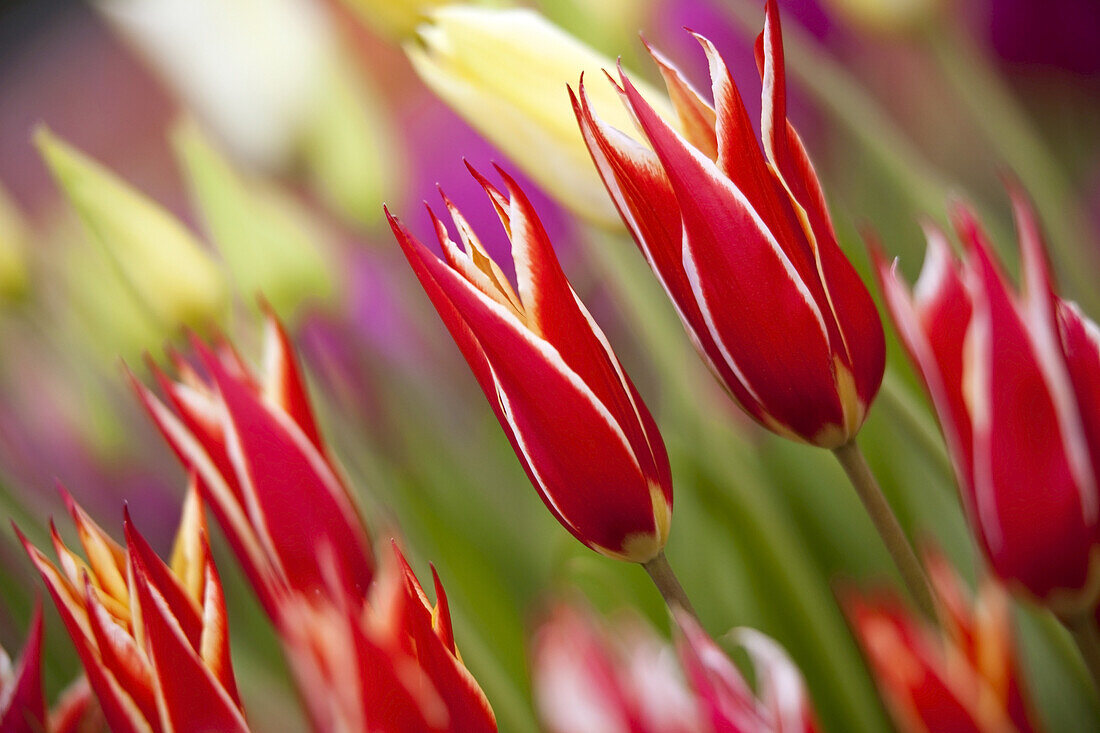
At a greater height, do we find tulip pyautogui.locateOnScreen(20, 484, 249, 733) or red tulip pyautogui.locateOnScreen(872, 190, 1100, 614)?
tulip pyautogui.locateOnScreen(20, 484, 249, 733)

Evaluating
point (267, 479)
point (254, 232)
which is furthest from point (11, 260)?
point (267, 479)

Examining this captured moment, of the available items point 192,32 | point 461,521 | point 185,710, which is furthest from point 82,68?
point 185,710

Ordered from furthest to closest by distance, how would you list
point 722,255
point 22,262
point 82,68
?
point 82,68 → point 22,262 → point 722,255

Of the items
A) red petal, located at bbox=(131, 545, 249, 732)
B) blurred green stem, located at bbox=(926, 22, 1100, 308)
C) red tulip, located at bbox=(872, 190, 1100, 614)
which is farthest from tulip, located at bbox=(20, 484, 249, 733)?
blurred green stem, located at bbox=(926, 22, 1100, 308)

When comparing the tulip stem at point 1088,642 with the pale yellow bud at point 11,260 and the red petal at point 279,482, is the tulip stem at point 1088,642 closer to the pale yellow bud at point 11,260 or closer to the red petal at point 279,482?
the red petal at point 279,482

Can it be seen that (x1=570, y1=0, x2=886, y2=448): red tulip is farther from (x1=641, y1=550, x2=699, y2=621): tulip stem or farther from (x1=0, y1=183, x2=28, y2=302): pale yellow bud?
(x1=0, y1=183, x2=28, y2=302): pale yellow bud

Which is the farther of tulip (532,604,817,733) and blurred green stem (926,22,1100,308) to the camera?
blurred green stem (926,22,1100,308)

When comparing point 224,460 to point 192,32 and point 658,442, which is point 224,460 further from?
point 192,32

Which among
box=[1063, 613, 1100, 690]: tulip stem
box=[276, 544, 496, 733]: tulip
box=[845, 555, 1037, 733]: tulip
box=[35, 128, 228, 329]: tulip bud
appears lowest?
box=[1063, 613, 1100, 690]: tulip stem
